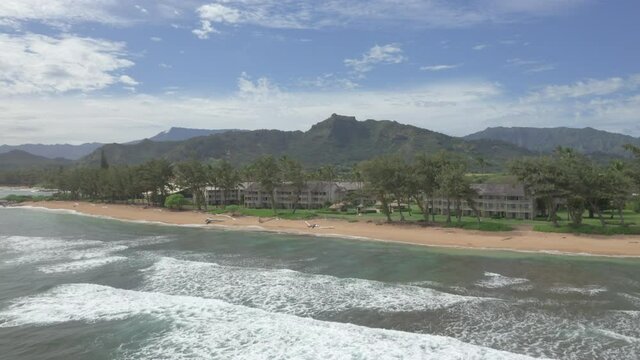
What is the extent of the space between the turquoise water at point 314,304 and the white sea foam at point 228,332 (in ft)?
0.29

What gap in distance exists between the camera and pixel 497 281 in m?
32.6

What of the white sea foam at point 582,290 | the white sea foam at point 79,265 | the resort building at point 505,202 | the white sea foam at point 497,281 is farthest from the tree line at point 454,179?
the white sea foam at point 79,265

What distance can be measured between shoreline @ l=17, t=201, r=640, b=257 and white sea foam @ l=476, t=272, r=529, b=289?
1330 cm

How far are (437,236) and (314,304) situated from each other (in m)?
31.4

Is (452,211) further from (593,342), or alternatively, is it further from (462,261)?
(593,342)

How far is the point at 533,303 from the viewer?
1061 inches

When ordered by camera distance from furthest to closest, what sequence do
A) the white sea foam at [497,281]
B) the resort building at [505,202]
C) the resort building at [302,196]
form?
the resort building at [302,196]
the resort building at [505,202]
the white sea foam at [497,281]

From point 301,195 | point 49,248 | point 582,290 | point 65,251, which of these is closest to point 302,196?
point 301,195

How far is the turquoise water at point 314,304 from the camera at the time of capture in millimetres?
19938

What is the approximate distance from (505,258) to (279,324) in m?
26.8

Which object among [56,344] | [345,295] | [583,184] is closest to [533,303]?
[345,295]

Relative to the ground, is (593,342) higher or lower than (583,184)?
lower

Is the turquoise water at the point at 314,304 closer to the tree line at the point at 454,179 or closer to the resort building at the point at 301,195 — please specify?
the tree line at the point at 454,179

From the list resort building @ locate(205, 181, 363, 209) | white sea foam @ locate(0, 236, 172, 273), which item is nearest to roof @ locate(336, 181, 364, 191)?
resort building @ locate(205, 181, 363, 209)
